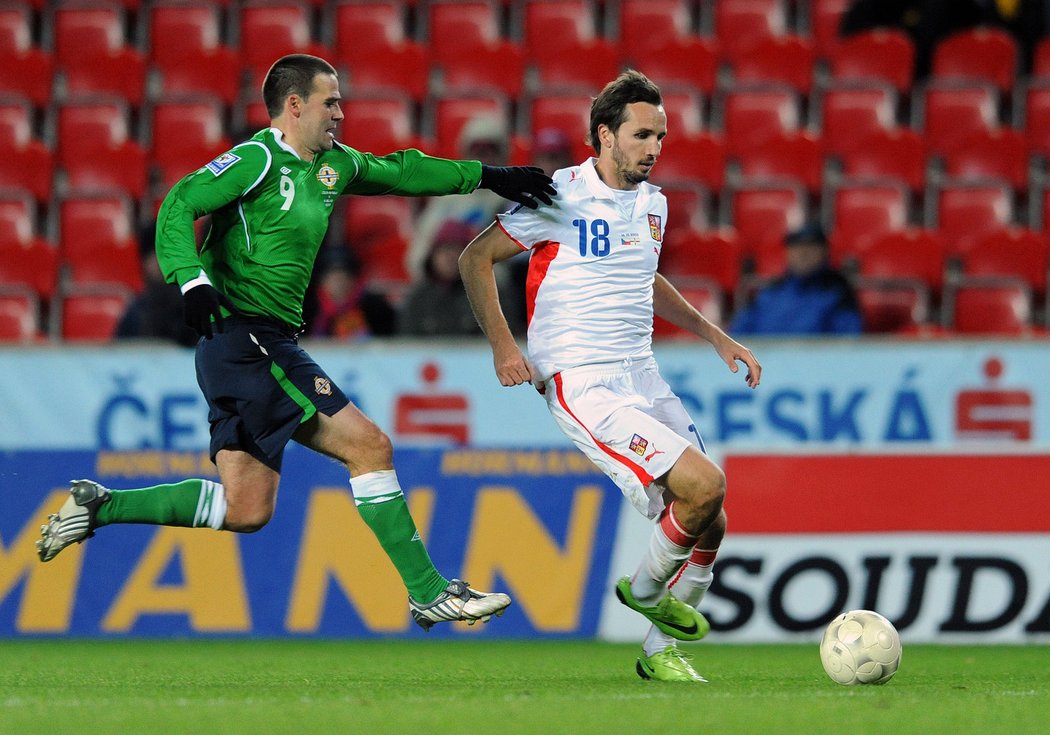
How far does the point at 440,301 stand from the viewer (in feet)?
33.0

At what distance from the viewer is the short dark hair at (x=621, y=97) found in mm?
6191

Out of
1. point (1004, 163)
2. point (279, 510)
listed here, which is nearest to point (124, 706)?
point (279, 510)

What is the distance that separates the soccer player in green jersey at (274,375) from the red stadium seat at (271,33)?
7883 millimetres

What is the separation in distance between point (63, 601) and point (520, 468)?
2.56m

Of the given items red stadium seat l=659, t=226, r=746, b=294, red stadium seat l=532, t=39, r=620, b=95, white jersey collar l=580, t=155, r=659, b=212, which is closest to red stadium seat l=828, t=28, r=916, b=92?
red stadium seat l=532, t=39, r=620, b=95

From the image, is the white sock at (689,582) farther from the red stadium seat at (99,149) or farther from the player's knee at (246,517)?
the red stadium seat at (99,149)

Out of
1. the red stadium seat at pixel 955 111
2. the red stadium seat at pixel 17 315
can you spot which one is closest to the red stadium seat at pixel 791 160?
the red stadium seat at pixel 955 111

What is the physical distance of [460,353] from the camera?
9.50 meters

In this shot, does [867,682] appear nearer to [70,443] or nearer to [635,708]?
[635,708]

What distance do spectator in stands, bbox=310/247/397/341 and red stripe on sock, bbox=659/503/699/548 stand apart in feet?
14.6

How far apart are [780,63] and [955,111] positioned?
140 centimetres

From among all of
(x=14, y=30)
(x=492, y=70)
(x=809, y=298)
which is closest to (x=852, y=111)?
(x=492, y=70)

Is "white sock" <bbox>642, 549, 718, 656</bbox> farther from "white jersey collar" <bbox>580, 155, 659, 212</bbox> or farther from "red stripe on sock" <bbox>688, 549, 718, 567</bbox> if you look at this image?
"white jersey collar" <bbox>580, 155, 659, 212</bbox>

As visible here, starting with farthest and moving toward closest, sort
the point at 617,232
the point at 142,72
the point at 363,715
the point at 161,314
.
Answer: the point at 142,72 → the point at 161,314 → the point at 617,232 → the point at 363,715
